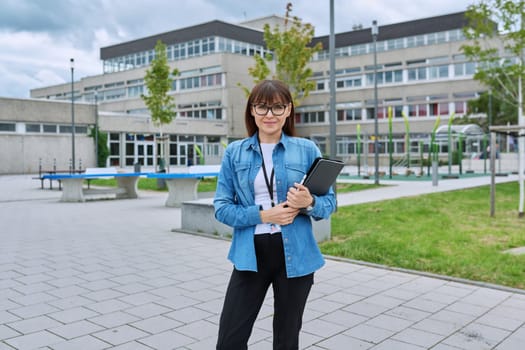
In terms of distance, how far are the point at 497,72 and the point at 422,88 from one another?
4032cm

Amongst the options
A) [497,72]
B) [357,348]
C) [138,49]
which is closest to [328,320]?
[357,348]

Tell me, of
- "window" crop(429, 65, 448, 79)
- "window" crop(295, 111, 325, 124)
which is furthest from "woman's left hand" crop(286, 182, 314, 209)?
"window" crop(295, 111, 325, 124)

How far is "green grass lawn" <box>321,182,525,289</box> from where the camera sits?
6.76m

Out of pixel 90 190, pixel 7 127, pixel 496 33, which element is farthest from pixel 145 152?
pixel 496 33

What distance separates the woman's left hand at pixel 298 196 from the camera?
8.21ft

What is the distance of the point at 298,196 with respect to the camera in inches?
98.4

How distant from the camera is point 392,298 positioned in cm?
554

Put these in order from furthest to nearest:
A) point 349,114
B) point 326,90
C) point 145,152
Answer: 1. point 326,90
2. point 349,114
3. point 145,152

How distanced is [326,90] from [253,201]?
6027 centimetres

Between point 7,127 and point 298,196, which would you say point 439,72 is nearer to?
point 7,127

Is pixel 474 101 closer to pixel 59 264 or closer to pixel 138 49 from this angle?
pixel 138 49

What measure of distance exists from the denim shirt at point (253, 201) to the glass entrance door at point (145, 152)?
46.7 meters

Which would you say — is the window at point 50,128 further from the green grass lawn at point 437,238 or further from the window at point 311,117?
the green grass lawn at point 437,238

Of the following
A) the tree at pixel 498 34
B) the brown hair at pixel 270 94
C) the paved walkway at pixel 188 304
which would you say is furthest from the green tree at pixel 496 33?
the brown hair at pixel 270 94
